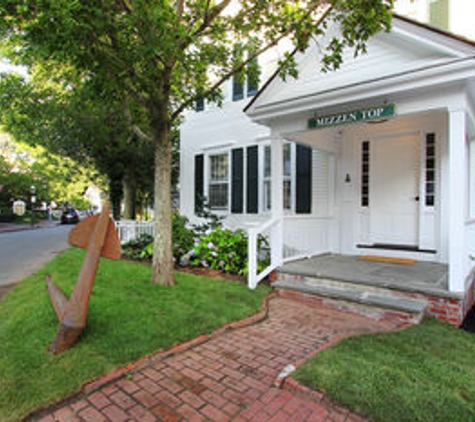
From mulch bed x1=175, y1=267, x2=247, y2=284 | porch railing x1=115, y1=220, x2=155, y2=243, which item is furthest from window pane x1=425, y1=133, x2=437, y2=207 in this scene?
porch railing x1=115, y1=220, x2=155, y2=243

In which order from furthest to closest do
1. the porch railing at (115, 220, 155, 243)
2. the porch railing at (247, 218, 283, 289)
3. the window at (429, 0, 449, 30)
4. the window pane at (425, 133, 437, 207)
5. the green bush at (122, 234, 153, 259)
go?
the porch railing at (115, 220, 155, 243)
the green bush at (122, 234, 153, 259)
the window at (429, 0, 449, 30)
the window pane at (425, 133, 437, 207)
the porch railing at (247, 218, 283, 289)

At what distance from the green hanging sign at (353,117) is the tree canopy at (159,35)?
2.43 ft

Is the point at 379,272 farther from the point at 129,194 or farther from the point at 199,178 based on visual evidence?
the point at 129,194

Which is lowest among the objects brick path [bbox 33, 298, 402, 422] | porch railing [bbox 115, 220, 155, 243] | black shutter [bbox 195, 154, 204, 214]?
brick path [bbox 33, 298, 402, 422]

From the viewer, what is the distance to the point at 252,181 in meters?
8.11

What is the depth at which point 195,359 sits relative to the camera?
3.12 metres

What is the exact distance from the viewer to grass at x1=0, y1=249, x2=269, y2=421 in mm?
2590

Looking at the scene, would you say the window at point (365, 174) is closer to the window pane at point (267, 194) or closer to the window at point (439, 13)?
the window pane at point (267, 194)

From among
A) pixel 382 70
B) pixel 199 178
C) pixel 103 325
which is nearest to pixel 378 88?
pixel 382 70

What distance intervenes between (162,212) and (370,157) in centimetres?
440

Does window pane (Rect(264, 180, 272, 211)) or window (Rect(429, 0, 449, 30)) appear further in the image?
window pane (Rect(264, 180, 272, 211))

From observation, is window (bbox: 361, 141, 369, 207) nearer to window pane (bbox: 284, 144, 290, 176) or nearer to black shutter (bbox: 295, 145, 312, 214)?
black shutter (bbox: 295, 145, 312, 214)

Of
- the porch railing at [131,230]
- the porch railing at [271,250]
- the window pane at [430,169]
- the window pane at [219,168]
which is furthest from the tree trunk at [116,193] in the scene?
the window pane at [430,169]

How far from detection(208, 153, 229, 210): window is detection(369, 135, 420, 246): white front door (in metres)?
3.83
